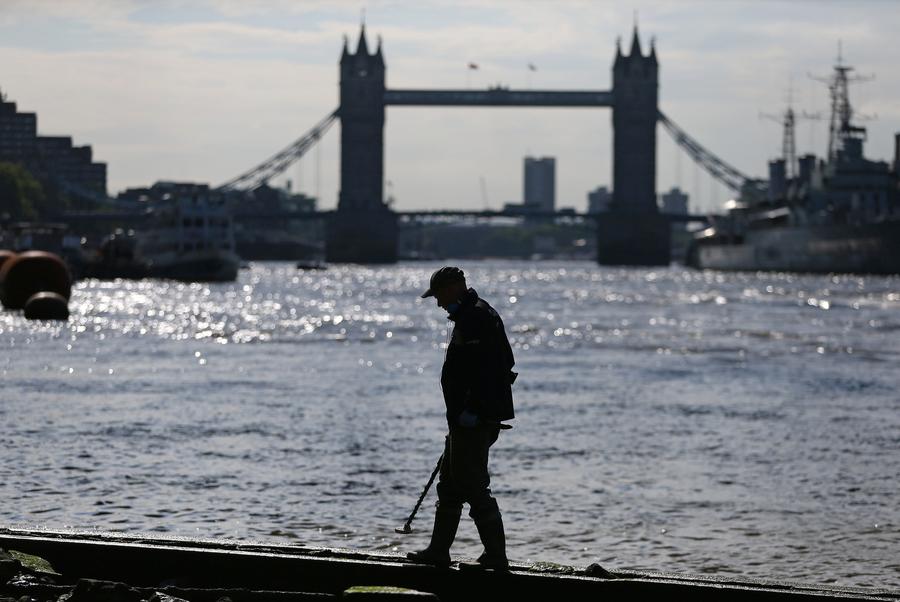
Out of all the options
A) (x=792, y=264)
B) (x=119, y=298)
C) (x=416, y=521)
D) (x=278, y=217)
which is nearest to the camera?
(x=416, y=521)

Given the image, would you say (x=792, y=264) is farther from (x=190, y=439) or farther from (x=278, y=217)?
(x=190, y=439)

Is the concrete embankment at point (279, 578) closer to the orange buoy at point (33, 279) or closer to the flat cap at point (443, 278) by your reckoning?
the flat cap at point (443, 278)

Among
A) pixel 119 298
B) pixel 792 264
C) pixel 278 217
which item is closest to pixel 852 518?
pixel 119 298

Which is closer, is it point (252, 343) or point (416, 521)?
point (416, 521)

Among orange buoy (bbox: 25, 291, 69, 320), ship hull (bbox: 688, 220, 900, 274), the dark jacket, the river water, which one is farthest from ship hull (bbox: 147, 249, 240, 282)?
the dark jacket

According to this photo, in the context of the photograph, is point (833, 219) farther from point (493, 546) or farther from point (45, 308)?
point (493, 546)

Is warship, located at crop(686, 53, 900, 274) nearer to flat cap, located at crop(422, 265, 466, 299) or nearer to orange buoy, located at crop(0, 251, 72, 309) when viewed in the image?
orange buoy, located at crop(0, 251, 72, 309)

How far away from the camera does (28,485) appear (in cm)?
1608

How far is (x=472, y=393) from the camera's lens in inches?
403

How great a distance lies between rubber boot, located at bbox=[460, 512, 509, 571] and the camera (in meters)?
10.0

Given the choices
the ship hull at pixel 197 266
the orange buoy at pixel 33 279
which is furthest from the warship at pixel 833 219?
the orange buoy at pixel 33 279

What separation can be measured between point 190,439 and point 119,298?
→ 215 ft

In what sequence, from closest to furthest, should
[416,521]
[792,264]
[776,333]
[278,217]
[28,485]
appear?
[416,521], [28,485], [776,333], [792,264], [278,217]

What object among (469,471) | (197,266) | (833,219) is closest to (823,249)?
(833,219)
